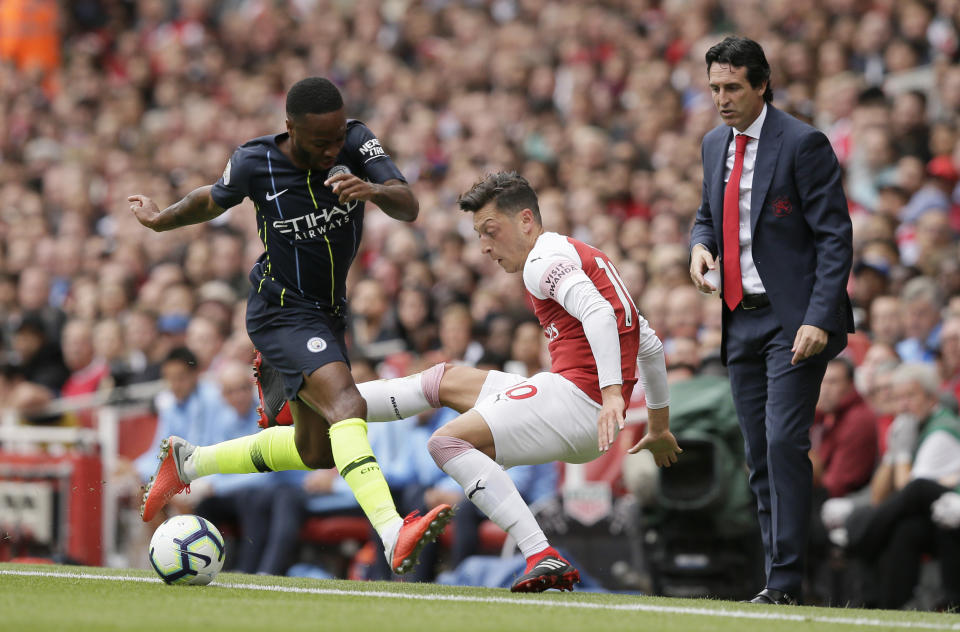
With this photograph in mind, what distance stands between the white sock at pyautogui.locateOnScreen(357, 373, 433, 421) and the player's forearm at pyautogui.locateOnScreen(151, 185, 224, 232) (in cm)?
110

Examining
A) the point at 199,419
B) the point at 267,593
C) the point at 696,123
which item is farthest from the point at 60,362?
the point at 267,593

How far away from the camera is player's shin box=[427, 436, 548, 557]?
5.94m

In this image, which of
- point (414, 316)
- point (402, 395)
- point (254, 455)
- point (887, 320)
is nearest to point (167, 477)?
point (254, 455)

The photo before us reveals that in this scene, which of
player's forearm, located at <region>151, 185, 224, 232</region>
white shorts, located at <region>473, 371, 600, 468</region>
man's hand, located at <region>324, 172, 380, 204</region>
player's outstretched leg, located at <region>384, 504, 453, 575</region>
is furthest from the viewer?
player's forearm, located at <region>151, 185, 224, 232</region>

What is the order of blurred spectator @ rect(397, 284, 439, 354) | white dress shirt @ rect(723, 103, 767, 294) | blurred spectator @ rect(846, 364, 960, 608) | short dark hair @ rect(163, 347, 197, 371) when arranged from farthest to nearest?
blurred spectator @ rect(397, 284, 439, 354) < short dark hair @ rect(163, 347, 197, 371) < blurred spectator @ rect(846, 364, 960, 608) < white dress shirt @ rect(723, 103, 767, 294)

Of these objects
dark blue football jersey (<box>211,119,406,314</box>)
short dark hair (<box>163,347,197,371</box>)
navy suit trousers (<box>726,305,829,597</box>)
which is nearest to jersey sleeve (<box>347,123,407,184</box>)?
dark blue football jersey (<box>211,119,406,314</box>)

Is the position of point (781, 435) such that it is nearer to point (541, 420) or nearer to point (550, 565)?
point (541, 420)

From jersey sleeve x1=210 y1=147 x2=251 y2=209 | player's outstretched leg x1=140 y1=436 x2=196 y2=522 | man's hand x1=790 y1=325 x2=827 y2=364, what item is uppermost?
jersey sleeve x1=210 y1=147 x2=251 y2=209

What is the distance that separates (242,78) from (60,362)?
6.62 m

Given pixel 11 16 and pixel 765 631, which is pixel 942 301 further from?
pixel 11 16

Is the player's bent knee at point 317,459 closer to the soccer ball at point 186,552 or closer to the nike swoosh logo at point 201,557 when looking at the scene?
the soccer ball at point 186,552

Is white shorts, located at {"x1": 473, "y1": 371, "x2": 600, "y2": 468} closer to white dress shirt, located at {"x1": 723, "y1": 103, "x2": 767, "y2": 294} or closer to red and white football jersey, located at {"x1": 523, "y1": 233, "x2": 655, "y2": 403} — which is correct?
red and white football jersey, located at {"x1": 523, "y1": 233, "x2": 655, "y2": 403}

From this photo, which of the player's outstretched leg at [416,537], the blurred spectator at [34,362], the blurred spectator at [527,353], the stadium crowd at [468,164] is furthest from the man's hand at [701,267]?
the blurred spectator at [34,362]

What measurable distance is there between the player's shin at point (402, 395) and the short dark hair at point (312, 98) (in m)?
1.36
